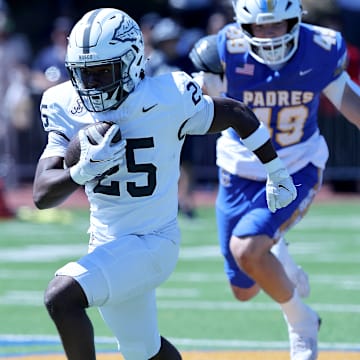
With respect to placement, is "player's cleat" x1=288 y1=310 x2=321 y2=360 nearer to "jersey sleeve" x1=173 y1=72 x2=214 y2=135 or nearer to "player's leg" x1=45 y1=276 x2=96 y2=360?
"jersey sleeve" x1=173 y1=72 x2=214 y2=135

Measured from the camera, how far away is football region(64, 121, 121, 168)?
504cm

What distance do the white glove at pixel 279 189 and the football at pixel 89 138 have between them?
0.97 meters

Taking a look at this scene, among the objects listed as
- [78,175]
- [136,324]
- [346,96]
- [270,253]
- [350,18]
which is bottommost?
[350,18]

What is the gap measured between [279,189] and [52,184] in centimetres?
118

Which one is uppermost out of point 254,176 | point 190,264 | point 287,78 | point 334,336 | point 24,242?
point 287,78

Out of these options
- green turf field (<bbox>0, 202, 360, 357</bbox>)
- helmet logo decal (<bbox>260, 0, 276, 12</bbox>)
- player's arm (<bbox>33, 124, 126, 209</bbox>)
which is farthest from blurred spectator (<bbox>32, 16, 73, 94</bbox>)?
player's arm (<bbox>33, 124, 126, 209</bbox>)

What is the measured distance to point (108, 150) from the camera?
197 inches

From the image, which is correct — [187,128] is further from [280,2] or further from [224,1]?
[224,1]

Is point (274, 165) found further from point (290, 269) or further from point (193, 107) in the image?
point (290, 269)

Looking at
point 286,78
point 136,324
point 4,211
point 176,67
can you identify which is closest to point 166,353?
point 136,324

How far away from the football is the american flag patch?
1.72m

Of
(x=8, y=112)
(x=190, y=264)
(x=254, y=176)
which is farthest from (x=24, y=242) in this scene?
(x=254, y=176)

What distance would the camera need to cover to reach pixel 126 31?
17.6 feet

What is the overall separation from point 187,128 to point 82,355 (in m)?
1.15
